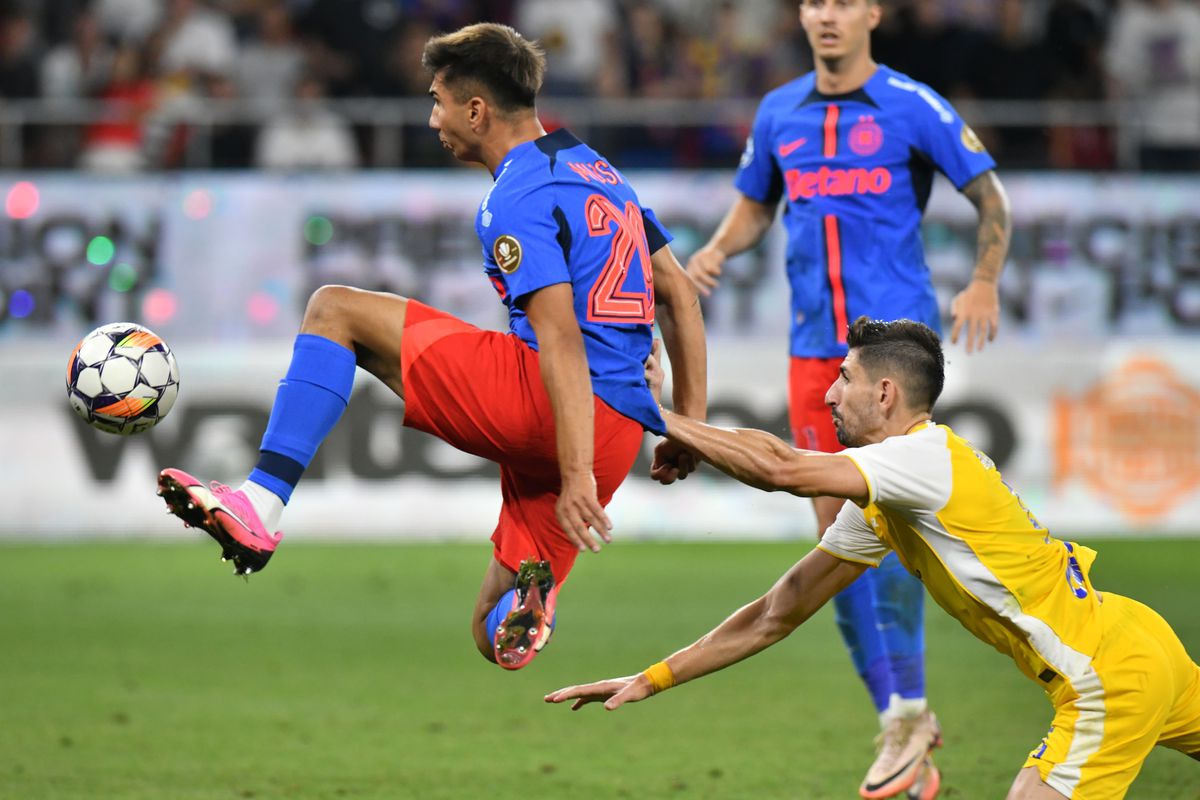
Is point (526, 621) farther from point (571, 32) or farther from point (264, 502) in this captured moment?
point (571, 32)

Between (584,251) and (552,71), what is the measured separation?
885 cm

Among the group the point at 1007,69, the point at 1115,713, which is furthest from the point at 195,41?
the point at 1115,713

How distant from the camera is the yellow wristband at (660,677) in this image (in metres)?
4.71

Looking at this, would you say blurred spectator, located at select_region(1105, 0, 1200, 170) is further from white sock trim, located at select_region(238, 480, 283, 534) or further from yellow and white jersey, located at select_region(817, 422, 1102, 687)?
white sock trim, located at select_region(238, 480, 283, 534)

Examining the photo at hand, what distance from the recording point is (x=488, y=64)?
16.0 ft

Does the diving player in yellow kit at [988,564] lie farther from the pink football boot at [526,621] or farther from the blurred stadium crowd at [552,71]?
the blurred stadium crowd at [552,71]

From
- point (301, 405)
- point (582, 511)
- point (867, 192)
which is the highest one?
point (867, 192)

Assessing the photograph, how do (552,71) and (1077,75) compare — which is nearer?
(1077,75)

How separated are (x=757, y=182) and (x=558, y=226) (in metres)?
1.94

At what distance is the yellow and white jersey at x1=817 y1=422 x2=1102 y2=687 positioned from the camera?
438 centimetres

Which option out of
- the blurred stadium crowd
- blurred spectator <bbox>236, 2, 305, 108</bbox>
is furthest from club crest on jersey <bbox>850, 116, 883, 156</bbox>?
blurred spectator <bbox>236, 2, 305, 108</bbox>

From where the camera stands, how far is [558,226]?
4.70 m

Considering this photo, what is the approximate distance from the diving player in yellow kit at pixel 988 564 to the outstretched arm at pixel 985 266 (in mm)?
1253

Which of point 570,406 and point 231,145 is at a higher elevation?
point 231,145
